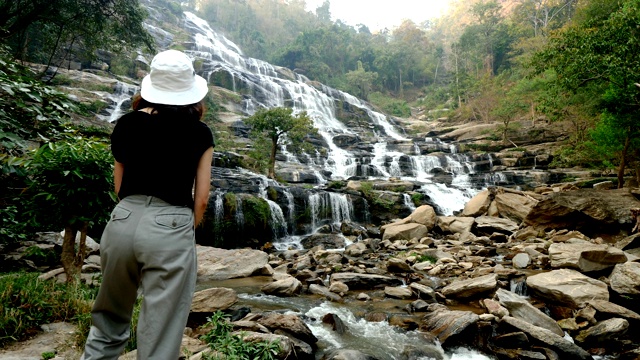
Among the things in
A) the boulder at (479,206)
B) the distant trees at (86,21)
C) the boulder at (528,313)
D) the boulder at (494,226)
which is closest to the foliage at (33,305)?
the boulder at (528,313)

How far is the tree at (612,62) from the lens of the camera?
946 cm

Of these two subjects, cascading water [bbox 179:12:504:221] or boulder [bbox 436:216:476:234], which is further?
cascading water [bbox 179:12:504:221]

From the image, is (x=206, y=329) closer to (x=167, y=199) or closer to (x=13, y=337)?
(x=13, y=337)

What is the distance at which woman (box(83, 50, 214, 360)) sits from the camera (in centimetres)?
143

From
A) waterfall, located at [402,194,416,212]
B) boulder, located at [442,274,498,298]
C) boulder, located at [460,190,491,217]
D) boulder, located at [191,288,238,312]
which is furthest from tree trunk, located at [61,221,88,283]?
waterfall, located at [402,194,416,212]

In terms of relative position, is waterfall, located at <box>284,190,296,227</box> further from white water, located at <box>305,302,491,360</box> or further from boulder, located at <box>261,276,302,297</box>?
white water, located at <box>305,302,491,360</box>

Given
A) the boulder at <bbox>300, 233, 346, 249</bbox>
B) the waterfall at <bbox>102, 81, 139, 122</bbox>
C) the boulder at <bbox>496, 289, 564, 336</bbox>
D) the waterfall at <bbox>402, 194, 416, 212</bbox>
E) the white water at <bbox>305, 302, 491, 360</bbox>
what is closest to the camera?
the white water at <bbox>305, 302, 491, 360</bbox>

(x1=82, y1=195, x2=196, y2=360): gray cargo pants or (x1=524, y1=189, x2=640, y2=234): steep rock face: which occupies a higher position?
(x1=82, y1=195, x2=196, y2=360): gray cargo pants

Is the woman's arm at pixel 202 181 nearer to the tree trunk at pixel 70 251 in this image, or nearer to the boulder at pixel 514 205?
the tree trunk at pixel 70 251

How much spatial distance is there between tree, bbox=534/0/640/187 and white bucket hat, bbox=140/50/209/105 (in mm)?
11769

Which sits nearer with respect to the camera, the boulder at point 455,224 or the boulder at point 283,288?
the boulder at point 283,288

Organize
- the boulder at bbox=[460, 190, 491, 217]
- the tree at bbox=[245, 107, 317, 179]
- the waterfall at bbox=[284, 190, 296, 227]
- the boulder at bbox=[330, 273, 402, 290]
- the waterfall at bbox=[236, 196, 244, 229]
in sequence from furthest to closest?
1. the tree at bbox=[245, 107, 317, 179]
2. the boulder at bbox=[460, 190, 491, 217]
3. the waterfall at bbox=[284, 190, 296, 227]
4. the waterfall at bbox=[236, 196, 244, 229]
5. the boulder at bbox=[330, 273, 402, 290]

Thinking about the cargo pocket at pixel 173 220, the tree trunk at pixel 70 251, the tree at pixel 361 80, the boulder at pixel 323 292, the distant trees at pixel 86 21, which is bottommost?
the boulder at pixel 323 292

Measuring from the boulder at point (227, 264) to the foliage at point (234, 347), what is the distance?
13.8 feet
